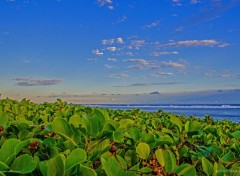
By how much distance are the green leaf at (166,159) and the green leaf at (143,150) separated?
0.18m

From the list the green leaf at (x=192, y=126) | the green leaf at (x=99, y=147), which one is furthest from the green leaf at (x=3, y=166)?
the green leaf at (x=192, y=126)

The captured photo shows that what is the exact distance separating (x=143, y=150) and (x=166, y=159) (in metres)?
0.20

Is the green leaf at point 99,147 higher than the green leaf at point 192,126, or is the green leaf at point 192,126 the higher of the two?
the green leaf at point 192,126

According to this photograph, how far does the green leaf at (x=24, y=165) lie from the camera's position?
120 cm

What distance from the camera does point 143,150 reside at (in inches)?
66.6

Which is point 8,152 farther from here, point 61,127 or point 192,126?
point 192,126

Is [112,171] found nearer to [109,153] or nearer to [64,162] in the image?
[64,162]

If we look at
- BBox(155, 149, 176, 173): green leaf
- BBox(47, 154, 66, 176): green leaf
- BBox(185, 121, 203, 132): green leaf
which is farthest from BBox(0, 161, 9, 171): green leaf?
BBox(185, 121, 203, 132): green leaf

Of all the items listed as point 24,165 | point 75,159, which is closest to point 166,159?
point 75,159

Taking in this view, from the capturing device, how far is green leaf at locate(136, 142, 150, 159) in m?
1.69

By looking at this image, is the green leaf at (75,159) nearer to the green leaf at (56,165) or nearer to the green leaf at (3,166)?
the green leaf at (56,165)

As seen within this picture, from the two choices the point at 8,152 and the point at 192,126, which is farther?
the point at 192,126

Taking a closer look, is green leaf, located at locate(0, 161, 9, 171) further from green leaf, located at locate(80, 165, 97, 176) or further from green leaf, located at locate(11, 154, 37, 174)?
green leaf, located at locate(80, 165, 97, 176)

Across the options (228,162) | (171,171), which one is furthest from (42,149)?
(228,162)
